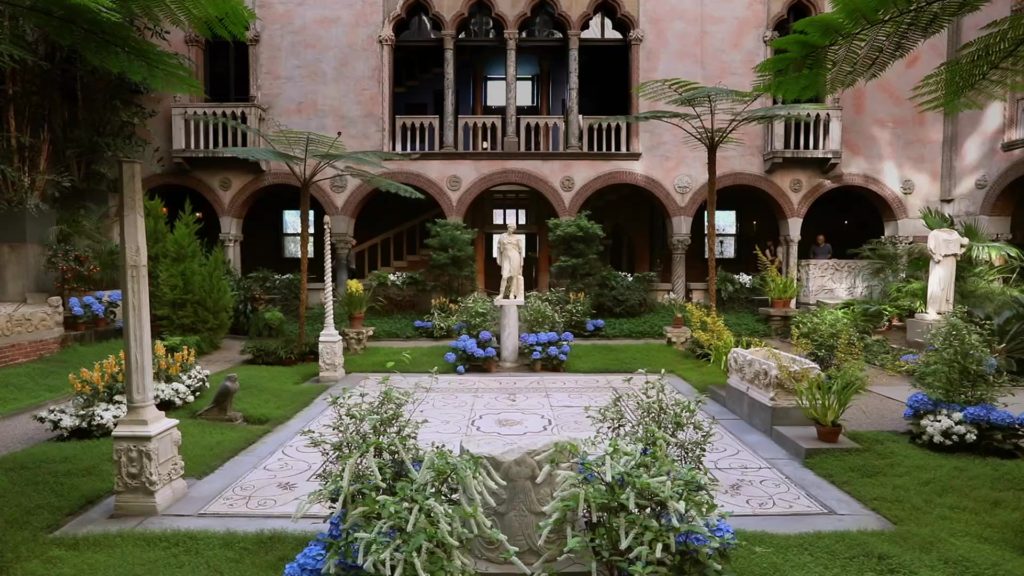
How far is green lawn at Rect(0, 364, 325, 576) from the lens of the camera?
3.53 m

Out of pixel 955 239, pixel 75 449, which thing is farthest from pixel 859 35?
pixel 955 239

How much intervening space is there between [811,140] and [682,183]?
330 cm

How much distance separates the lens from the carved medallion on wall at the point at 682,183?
51.3 ft

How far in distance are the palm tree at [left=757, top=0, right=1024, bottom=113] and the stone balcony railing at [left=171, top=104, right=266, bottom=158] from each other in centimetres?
1509

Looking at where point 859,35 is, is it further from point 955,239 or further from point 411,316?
point 411,316

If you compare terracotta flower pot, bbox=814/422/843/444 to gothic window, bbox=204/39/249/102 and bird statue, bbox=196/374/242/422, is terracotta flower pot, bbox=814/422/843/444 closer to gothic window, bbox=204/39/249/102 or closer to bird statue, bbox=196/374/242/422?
bird statue, bbox=196/374/242/422

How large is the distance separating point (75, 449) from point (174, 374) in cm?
206

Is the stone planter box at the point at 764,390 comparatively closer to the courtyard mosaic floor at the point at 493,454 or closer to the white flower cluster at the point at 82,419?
the courtyard mosaic floor at the point at 493,454

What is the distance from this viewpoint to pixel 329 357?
9.53 meters

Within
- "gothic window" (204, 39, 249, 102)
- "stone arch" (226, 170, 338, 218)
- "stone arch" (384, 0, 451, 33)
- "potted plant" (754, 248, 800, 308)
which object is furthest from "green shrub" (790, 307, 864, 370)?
"gothic window" (204, 39, 249, 102)

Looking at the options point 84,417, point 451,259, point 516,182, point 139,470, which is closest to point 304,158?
point 451,259

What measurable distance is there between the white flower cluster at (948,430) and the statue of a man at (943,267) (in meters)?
6.04

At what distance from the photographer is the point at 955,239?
34.7ft

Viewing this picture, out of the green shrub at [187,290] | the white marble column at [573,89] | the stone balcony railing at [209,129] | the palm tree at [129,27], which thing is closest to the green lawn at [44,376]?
the green shrub at [187,290]
